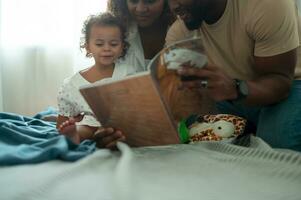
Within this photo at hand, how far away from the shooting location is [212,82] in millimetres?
779

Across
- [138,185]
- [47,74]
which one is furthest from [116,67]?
[47,74]

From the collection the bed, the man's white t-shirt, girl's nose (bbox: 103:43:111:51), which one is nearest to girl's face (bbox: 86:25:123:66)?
girl's nose (bbox: 103:43:111:51)

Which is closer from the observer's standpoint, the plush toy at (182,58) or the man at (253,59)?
the plush toy at (182,58)

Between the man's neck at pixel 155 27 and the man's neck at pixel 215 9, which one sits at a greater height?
the man's neck at pixel 215 9

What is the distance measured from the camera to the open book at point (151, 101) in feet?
2.25

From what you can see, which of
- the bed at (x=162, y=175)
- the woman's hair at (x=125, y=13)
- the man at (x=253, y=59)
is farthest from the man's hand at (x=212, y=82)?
the woman's hair at (x=125, y=13)

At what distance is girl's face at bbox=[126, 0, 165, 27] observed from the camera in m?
1.07

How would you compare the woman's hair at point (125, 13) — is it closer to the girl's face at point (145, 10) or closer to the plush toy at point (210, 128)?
the girl's face at point (145, 10)

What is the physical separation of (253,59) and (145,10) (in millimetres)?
344

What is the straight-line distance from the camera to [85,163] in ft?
2.23

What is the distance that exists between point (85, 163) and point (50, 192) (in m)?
0.13

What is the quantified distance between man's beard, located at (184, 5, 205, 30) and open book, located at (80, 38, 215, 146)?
0.27m

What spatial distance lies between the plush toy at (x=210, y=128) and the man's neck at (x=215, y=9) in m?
0.28

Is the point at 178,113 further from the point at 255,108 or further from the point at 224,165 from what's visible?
the point at 255,108
